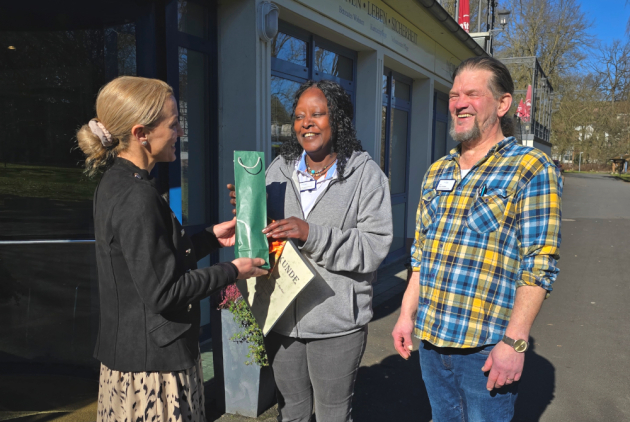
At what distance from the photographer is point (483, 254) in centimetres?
184

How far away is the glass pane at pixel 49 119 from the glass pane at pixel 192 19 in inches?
17.5

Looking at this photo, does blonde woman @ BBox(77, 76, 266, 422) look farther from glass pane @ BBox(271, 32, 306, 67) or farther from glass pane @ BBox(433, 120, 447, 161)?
glass pane @ BBox(433, 120, 447, 161)

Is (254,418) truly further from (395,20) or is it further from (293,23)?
(395,20)

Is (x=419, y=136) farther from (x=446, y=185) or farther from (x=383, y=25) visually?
(x=446, y=185)

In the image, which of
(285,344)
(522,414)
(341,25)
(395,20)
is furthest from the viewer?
(395,20)

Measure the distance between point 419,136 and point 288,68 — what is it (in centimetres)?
449

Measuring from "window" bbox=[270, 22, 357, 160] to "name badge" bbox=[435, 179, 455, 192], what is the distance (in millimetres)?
2661

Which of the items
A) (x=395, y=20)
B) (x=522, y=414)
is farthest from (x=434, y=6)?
(x=522, y=414)

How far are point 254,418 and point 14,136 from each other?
7.84 feet

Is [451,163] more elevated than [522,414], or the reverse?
[451,163]

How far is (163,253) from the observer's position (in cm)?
154

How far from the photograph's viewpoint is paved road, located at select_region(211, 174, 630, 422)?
Result: 3.40 m

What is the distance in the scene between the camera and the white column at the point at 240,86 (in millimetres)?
4023

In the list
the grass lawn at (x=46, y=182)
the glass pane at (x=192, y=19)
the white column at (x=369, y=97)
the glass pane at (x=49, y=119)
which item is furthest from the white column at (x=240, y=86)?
the white column at (x=369, y=97)
